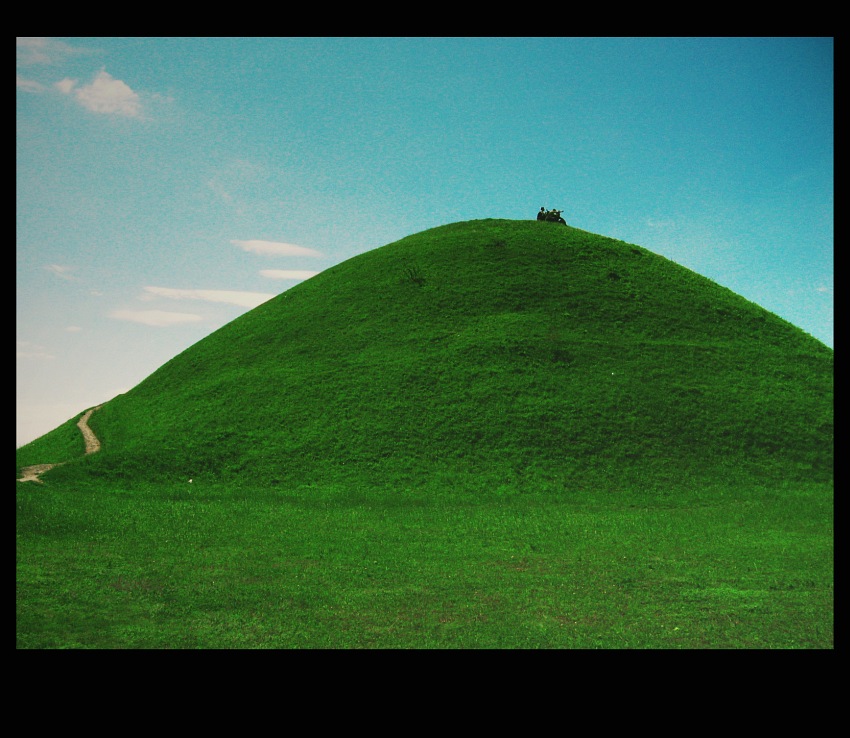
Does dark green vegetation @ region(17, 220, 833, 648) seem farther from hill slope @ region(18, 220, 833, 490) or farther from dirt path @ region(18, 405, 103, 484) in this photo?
dirt path @ region(18, 405, 103, 484)

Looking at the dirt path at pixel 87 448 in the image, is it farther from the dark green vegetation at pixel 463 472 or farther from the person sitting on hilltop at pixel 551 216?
the person sitting on hilltop at pixel 551 216

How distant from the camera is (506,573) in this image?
1498cm

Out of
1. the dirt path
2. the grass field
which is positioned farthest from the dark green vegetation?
the dirt path

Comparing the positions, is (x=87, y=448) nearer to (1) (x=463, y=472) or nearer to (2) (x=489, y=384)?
(1) (x=463, y=472)

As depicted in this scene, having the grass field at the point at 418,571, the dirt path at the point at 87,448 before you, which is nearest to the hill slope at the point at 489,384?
the dirt path at the point at 87,448

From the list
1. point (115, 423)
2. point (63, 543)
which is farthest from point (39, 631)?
point (115, 423)

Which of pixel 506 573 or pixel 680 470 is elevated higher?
pixel 680 470

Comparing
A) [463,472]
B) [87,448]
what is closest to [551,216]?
[463,472]

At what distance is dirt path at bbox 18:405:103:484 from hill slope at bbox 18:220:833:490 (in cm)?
83

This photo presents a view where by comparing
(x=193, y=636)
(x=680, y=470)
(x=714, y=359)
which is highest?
(x=714, y=359)

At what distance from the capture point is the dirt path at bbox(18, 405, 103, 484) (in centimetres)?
2447

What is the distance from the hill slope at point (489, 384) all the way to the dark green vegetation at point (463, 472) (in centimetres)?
18
